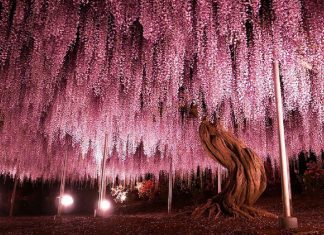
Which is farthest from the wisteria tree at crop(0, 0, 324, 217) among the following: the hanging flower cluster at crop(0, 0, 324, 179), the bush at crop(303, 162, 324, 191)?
the bush at crop(303, 162, 324, 191)

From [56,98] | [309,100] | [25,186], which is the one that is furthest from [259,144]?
[25,186]

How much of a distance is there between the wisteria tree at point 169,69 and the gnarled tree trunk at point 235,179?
0.02 m

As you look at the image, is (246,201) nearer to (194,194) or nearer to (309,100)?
(309,100)

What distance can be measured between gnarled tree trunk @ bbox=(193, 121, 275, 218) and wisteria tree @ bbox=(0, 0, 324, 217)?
0.06ft

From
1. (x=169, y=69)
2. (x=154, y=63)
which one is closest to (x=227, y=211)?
(x=169, y=69)

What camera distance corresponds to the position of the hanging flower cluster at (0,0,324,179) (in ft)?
13.3

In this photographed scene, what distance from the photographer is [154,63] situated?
5133mm

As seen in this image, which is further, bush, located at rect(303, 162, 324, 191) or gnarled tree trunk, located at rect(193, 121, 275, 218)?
bush, located at rect(303, 162, 324, 191)

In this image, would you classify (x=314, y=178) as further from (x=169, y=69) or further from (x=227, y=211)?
(x=169, y=69)

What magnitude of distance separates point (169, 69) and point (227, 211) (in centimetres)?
259

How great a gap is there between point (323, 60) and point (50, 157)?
9.98m

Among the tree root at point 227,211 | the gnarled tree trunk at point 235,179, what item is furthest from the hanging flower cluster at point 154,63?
the tree root at point 227,211

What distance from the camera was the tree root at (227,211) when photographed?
511cm

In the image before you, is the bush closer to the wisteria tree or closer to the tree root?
the wisteria tree
